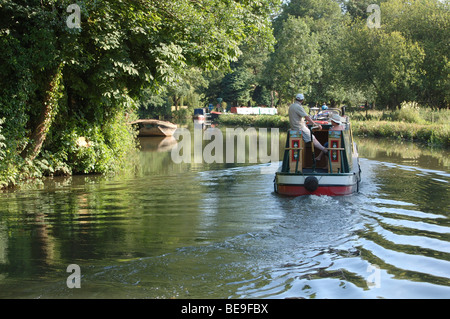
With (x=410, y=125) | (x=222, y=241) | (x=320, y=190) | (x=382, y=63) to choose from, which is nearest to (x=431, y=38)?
(x=382, y=63)

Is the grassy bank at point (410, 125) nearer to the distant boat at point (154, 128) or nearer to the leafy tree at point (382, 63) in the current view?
the leafy tree at point (382, 63)

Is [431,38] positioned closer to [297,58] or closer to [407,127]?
[407,127]

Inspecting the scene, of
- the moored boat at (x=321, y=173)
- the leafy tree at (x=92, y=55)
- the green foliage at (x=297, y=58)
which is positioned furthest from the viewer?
the green foliage at (x=297, y=58)

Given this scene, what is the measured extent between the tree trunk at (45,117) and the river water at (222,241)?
1472 mm

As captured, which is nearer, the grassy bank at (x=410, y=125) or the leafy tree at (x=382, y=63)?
the grassy bank at (x=410, y=125)

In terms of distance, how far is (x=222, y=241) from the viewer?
8609 mm

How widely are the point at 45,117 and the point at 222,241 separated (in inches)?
364

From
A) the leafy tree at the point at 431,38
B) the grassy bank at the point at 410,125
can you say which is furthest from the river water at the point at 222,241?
the leafy tree at the point at 431,38

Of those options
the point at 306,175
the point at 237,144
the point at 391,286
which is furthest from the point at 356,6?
the point at 391,286

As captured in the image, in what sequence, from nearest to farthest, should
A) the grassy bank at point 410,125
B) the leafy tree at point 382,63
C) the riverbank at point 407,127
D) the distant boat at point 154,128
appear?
the riverbank at point 407,127 < the grassy bank at point 410,125 < the leafy tree at point 382,63 < the distant boat at point 154,128

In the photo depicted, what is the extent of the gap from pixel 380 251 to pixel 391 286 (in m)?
1.68

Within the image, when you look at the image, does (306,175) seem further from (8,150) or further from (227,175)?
(8,150)

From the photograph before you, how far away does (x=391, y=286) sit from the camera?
21.3 feet

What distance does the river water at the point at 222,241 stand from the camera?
21.1ft
